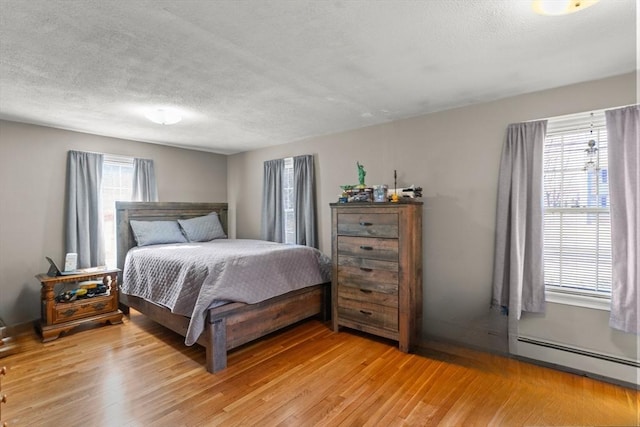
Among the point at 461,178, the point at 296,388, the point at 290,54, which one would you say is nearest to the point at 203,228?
the point at 296,388

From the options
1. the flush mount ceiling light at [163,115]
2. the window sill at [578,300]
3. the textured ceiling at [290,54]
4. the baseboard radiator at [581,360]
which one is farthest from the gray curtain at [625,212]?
the flush mount ceiling light at [163,115]

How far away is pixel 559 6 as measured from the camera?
56.3 inches

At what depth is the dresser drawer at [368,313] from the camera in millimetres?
2785

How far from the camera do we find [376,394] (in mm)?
2104

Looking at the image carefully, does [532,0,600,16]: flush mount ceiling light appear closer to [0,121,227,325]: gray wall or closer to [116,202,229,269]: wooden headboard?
[116,202,229,269]: wooden headboard

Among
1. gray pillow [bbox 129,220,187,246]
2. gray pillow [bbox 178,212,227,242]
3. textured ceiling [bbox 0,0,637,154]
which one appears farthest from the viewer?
gray pillow [bbox 178,212,227,242]

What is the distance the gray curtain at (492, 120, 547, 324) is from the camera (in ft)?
8.24

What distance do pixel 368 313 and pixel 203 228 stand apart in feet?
9.14

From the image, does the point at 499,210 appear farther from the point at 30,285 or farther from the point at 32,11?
the point at 30,285

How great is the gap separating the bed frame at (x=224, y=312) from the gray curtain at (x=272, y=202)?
1.31 meters

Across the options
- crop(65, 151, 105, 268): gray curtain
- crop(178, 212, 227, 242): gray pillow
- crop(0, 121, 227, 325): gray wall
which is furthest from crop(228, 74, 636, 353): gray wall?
crop(0, 121, 227, 325): gray wall

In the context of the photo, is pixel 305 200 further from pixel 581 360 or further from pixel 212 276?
pixel 581 360

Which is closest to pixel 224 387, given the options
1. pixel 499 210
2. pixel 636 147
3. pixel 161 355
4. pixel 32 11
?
pixel 161 355

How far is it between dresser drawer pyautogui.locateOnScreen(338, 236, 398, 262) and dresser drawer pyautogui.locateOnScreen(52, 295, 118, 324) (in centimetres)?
262
